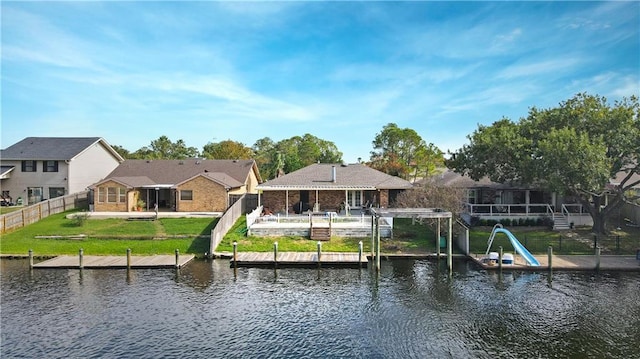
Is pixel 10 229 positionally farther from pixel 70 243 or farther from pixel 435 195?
pixel 435 195

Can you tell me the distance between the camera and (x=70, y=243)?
30.3 metres

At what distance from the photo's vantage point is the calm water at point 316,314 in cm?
1501

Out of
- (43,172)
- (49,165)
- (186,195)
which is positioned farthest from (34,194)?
(186,195)

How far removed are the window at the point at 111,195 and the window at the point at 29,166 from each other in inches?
445

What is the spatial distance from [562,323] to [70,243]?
30433 mm

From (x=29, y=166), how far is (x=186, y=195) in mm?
18891

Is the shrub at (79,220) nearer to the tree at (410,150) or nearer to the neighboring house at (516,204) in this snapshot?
the neighboring house at (516,204)

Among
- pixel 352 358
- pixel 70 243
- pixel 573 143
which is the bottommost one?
pixel 352 358

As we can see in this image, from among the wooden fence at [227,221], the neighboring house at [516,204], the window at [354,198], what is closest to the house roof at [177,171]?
the wooden fence at [227,221]

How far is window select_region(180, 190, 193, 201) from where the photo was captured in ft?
128

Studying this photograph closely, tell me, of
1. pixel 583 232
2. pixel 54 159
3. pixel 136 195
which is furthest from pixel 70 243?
pixel 583 232

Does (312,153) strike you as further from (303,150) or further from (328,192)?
(328,192)

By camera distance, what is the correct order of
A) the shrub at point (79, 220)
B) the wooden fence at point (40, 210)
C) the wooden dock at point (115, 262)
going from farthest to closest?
the shrub at point (79, 220), the wooden fence at point (40, 210), the wooden dock at point (115, 262)

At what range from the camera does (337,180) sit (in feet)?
129
